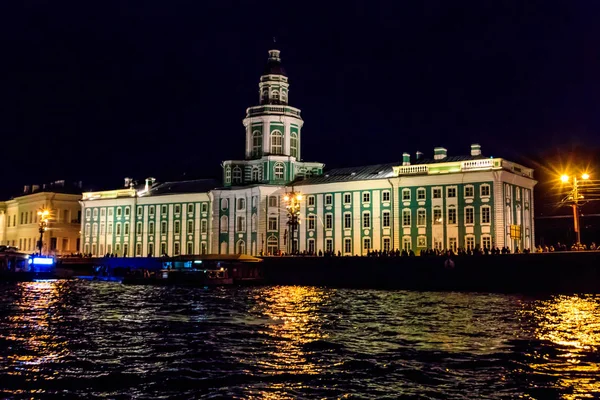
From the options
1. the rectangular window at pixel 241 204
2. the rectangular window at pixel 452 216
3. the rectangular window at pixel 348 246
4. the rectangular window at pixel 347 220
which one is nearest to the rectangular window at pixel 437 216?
the rectangular window at pixel 452 216

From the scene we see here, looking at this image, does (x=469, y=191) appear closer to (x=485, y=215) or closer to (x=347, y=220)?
(x=485, y=215)

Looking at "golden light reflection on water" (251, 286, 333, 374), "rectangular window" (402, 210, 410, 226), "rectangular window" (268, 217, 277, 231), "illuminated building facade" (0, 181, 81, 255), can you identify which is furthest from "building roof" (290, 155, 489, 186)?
"illuminated building facade" (0, 181, 81, 255)

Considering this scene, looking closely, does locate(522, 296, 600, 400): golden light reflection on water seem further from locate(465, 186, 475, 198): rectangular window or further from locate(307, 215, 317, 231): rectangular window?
locate(307, 215, 317, 231): rectangular window

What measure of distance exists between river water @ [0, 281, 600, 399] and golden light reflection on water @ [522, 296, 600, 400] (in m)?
0.04

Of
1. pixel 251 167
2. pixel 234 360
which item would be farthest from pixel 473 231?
pixel 234 360

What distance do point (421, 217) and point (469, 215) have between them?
4.79m

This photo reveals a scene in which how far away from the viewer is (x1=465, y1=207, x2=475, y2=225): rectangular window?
2522 inches

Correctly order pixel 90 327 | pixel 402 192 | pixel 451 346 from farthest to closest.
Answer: pixel 402 192 → pixel 90 327 → pixel 451 346

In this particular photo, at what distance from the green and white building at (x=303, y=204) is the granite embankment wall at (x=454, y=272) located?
10218 mm

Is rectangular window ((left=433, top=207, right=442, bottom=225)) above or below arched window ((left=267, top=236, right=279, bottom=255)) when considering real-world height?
above

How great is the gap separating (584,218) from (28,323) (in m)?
61.5

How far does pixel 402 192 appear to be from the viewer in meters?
68.3

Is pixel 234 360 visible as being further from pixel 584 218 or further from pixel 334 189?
pixel 584 218

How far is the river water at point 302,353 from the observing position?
1427 cm
